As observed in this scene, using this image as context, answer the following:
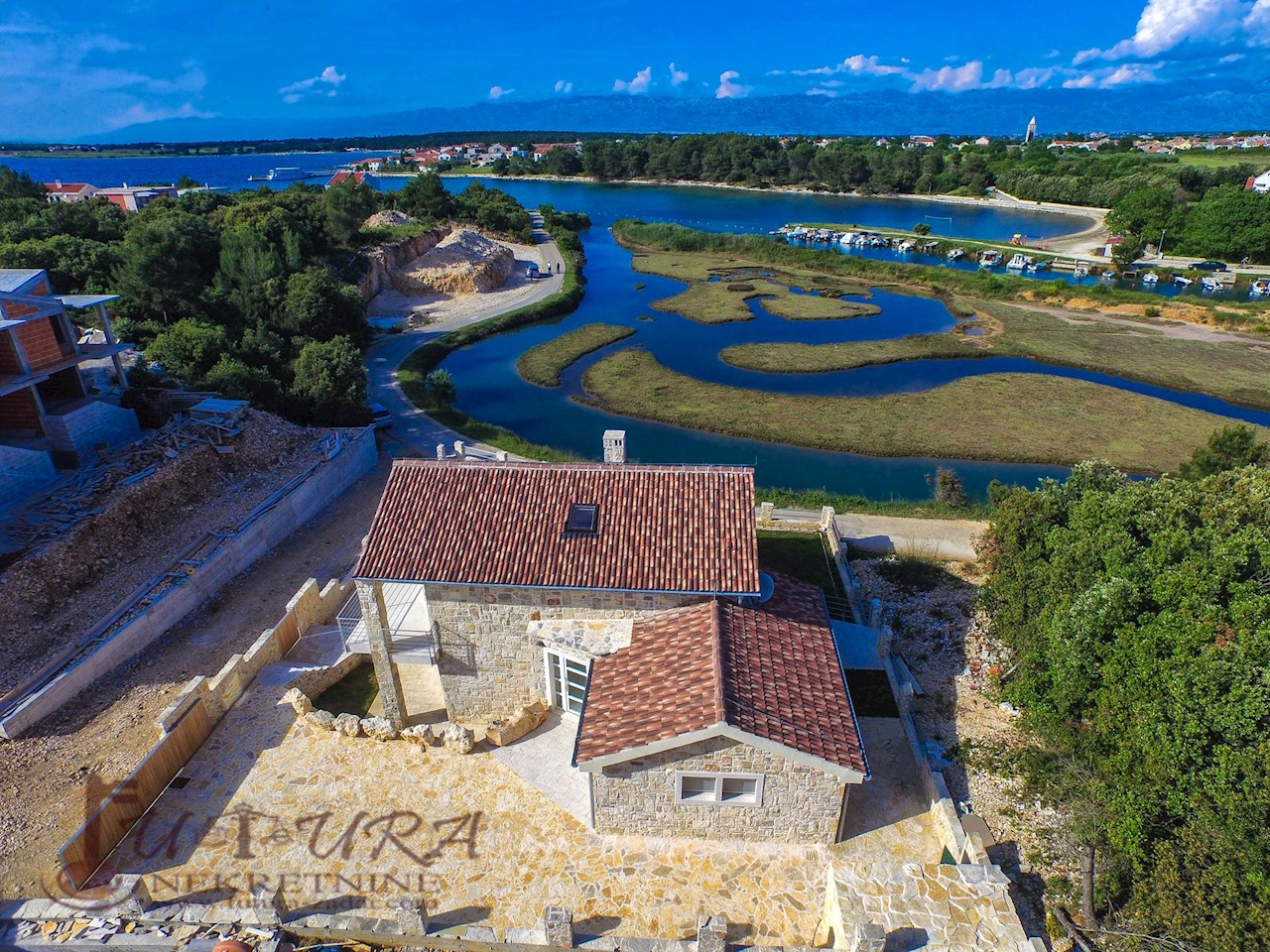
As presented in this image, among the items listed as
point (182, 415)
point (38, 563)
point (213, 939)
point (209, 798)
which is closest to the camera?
→ point (213, 939)

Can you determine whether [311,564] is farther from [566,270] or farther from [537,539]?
[566,270]

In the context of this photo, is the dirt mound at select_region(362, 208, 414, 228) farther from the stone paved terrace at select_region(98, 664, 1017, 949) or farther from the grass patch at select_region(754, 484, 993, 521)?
the stone paved terrace at select_region(98, 664, 1017, 949)

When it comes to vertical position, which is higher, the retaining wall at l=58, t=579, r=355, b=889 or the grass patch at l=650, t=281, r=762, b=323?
the retaining wall at l=58, t=579, r=355, b=889

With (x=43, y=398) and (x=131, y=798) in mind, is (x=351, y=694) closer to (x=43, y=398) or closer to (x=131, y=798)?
(x=131, y=798)

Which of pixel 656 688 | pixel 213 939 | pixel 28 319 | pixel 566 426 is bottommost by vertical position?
pixel 566 426

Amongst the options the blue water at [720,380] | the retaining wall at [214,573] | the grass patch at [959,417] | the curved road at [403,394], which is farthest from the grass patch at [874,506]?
the retaining wall at [214,573]

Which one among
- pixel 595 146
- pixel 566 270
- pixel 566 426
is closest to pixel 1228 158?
pixel 595 146

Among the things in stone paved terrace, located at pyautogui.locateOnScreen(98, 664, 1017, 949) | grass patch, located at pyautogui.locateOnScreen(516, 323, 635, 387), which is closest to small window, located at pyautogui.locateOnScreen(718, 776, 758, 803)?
stone paved terrace, located at pyautogui.locateOnScreen(98, 664, 1017, 949)
